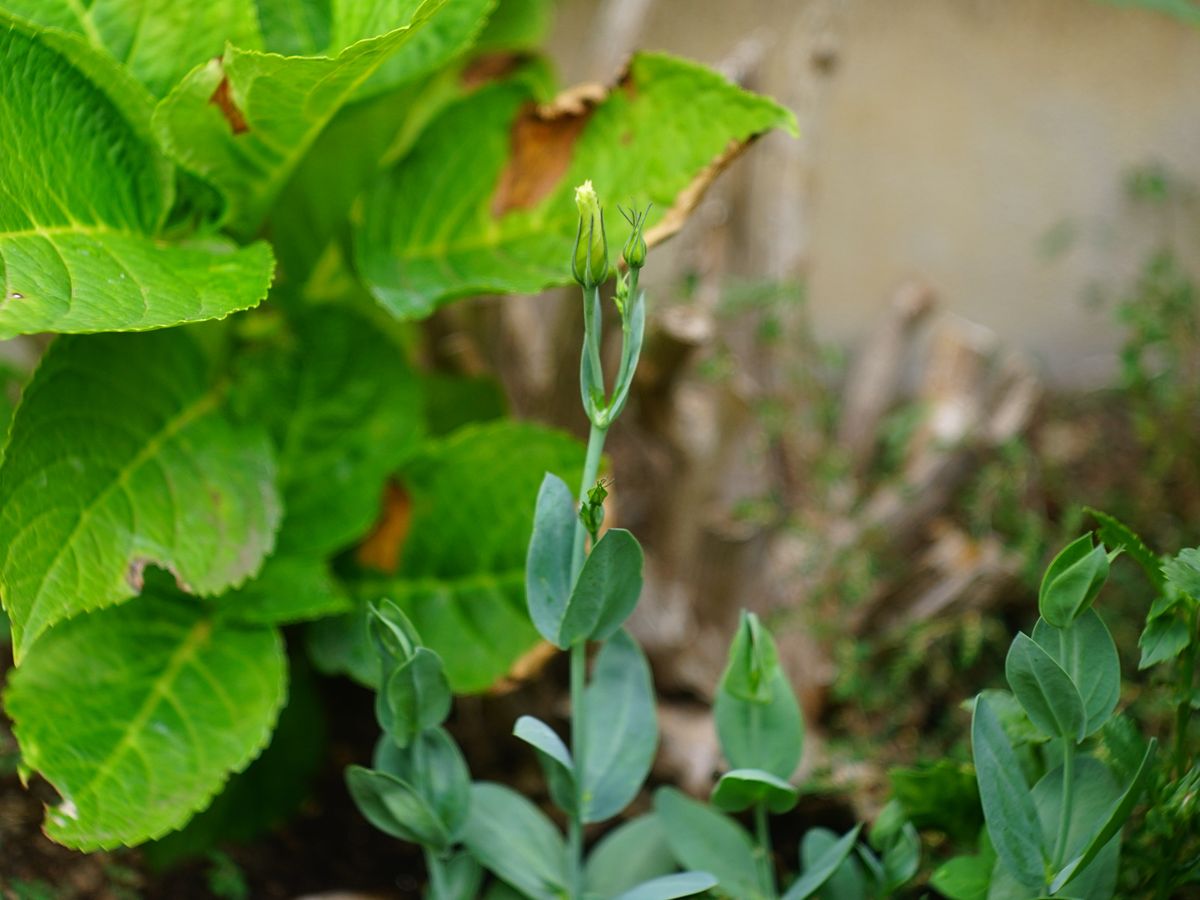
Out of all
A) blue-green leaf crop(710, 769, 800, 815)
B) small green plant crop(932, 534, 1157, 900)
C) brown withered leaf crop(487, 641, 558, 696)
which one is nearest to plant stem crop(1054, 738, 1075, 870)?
small green plant crop(932, 534, 1157, 900)

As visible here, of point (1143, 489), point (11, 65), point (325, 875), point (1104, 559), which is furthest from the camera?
point (1143, 489)

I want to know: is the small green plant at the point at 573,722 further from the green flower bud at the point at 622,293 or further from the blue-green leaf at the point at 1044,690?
the blue-green leaf at the point at 1044,690

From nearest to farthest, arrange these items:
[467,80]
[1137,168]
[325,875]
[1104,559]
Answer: [1104,559]
[325,875]
[467,80]
[1137,168]

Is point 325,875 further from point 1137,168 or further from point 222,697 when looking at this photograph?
point 1137,168

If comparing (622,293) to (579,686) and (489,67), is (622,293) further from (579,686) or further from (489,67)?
(489,67)

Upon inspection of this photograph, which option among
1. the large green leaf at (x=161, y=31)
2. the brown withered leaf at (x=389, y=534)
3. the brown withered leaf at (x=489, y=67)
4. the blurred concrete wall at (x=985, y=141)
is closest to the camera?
the large green leaf at (x=161, y=31)

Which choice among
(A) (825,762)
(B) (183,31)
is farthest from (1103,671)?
(B) (183,31)

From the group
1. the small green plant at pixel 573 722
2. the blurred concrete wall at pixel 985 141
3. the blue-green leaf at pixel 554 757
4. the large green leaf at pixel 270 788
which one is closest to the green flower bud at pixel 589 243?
the small green plant at pixel 573 722
